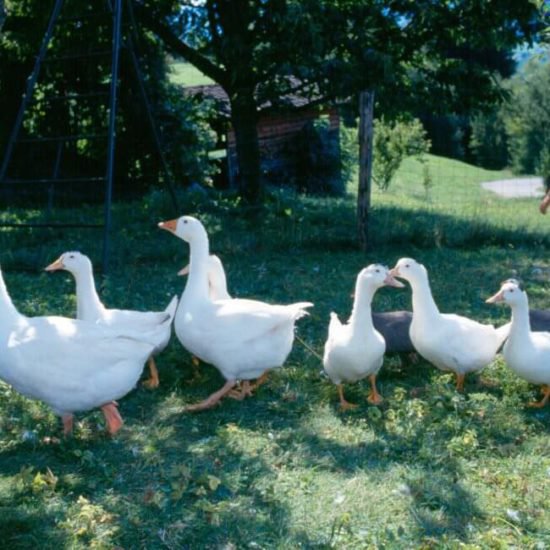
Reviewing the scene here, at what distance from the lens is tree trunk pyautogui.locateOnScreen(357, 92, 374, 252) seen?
9.80 meters

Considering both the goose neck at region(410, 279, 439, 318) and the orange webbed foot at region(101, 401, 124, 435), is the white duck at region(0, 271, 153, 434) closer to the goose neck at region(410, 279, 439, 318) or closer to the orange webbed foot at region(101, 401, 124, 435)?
the orange webbed foot at region(101, 401, 124, 435)

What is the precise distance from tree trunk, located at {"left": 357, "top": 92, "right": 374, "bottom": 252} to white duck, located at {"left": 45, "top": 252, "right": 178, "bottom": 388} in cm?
497

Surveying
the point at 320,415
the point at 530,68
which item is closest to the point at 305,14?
the point at 320,415

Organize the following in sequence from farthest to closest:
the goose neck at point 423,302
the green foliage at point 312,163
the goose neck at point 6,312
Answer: the green foliage at point 312,163
the goose neck at point 423,302
the goose neck at point 6,312

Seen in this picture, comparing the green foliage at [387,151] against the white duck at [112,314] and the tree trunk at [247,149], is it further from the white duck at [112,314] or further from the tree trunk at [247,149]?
the white duck at [112,314]

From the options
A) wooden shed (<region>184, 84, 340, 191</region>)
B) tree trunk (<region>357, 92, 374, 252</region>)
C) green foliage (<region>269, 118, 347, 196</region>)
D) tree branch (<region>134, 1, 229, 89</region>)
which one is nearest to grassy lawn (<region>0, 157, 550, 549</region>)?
tree trunk (<region>357, 92, 374, 252</region>)

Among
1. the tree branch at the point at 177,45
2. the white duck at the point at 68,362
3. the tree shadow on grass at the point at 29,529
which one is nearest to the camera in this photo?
the tree shadow on grass at the point at 29,529

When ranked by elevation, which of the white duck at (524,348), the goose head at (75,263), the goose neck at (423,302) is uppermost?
the goose head at (75,263)

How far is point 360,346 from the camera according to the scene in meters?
4.95

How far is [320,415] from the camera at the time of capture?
490 cm

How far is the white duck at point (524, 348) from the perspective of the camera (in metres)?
4.92

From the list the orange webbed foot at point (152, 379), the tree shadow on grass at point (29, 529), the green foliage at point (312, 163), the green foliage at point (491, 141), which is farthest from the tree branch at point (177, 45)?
the green foliage at point (491, 141)

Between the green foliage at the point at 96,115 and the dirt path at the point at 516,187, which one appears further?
the dirt path at the point at 516,187

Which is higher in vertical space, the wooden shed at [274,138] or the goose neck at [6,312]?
the wooden shed at [274,138]
